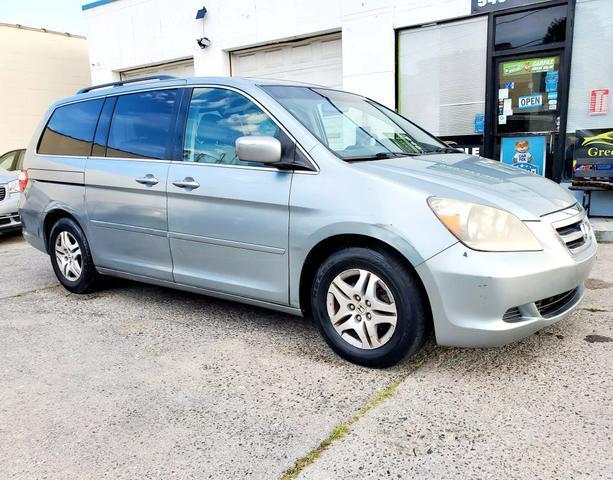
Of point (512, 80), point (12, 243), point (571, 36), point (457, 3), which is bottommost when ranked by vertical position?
point (12, 243)

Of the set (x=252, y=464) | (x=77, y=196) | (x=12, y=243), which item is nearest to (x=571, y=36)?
(x=77, y=196)

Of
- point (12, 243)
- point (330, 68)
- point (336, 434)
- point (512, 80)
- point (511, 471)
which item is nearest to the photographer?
point (511, 471)

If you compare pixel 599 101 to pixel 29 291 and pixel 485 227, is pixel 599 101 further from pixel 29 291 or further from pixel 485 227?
pixel 29 291

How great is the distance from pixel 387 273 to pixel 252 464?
1.19m

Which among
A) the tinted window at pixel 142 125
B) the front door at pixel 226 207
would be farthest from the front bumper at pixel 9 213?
the front door at pixel 226 207

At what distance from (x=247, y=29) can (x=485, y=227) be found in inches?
327

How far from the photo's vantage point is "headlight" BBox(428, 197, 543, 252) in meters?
2.62

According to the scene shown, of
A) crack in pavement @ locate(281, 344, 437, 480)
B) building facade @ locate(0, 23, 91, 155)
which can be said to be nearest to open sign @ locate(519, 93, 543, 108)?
crack in pavement @ locate(281, 344, 437, 480)

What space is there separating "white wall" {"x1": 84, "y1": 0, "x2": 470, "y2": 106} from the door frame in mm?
670

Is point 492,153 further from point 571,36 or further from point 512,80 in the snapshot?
point 571,36

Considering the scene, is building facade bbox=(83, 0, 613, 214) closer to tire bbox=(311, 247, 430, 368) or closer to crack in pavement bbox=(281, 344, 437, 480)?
crack in pavement bbox=(281, 344, 437, 480)

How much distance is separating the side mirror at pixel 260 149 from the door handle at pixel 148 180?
3.12 feet

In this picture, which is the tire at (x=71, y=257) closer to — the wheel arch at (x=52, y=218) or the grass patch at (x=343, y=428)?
the wheel arch at (x=52, y=218)

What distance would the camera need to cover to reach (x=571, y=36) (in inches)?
273
